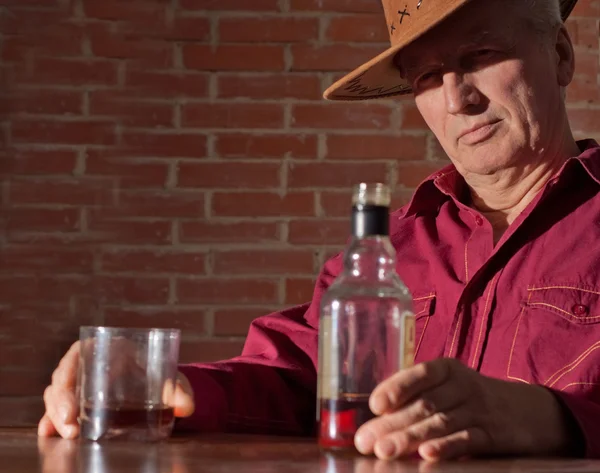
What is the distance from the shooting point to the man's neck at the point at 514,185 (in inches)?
59.3

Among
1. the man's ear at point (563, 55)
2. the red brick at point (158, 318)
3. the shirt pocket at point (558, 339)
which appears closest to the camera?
the shirt pocket at point (558, 339)

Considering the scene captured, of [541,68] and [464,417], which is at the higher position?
[541,68]

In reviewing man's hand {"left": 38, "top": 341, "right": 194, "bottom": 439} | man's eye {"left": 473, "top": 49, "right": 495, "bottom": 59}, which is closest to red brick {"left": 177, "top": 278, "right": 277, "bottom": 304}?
man's eye {"left": 473, "top": 49, "right": 495, "bottom": 59}

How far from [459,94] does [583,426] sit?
625 millimetres

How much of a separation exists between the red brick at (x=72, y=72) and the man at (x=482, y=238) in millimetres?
956

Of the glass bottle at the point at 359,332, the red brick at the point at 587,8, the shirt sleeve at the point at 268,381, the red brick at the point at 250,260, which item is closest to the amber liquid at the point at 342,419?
the glass bottle at the point at 359,332

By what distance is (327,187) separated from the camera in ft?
7.91

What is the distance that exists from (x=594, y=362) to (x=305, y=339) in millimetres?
458

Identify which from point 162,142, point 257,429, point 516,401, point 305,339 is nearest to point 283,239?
point 162,142

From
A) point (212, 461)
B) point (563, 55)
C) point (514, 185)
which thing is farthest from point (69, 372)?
point (563, 55)

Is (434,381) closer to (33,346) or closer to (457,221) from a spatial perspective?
(457,221)

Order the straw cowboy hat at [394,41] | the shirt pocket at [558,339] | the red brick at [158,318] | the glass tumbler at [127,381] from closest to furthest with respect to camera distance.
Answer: the glass tumbler at [127,381] → the shirt pocket at [558,339] → the straw cowboy hat at [394,41] → the red brick at [158,318]

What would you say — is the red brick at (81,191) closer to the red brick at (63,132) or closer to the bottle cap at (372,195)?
the red brick at (63,132)

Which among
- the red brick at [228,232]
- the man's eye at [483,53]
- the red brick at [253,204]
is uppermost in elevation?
the man's eye at [483,53]
